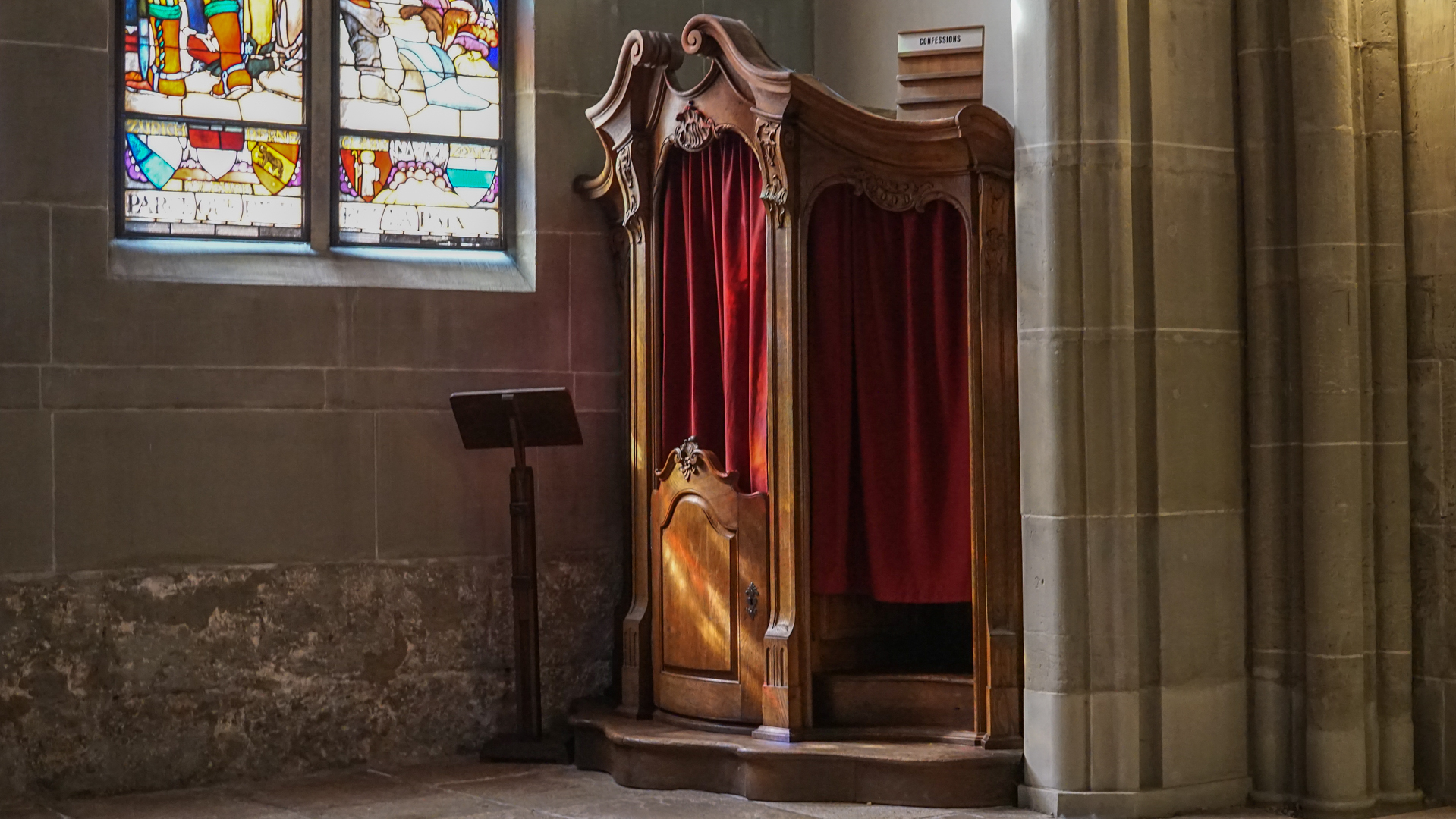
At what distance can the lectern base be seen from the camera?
20.3ft

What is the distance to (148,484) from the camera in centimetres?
589

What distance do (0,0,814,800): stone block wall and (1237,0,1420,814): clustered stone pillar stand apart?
258 centimetres

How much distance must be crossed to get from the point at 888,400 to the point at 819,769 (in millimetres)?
1275

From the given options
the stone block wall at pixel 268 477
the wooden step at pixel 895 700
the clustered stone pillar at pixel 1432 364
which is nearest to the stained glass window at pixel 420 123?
the stone block wall at pixel 268 477

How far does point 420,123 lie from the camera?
659 centimetres

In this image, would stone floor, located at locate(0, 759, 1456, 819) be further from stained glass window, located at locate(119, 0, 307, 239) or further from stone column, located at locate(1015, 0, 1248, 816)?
stained glass window, located at locate(119, 0, 307, 239)

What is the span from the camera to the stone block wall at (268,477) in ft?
18.8

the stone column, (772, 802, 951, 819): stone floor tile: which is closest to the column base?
the stone column

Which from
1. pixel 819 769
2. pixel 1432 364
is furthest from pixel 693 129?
pixel 1432 364

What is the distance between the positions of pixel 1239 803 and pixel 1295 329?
1.55m

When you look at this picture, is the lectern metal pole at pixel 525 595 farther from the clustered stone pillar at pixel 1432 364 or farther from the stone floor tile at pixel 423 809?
the clustered stone pillar at pixel 1432 364

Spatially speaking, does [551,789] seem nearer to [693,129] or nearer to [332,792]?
[332,792]

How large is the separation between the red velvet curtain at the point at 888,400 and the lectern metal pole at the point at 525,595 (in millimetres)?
1180

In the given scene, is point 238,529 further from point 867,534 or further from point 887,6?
point 887,6
